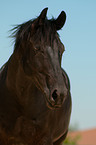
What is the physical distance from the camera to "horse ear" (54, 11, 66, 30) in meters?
3.73

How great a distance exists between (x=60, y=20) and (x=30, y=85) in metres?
0.94

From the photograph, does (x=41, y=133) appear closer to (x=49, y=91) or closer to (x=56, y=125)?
(x=56, y=125)

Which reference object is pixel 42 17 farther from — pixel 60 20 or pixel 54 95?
pixel 54 95

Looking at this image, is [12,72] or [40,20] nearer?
[40,20]

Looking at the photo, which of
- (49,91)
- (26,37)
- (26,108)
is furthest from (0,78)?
(49,91)

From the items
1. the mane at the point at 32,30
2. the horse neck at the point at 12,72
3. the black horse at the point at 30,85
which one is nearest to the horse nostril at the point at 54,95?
the black horse at the point at 30,85

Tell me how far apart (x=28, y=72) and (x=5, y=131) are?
95 cm

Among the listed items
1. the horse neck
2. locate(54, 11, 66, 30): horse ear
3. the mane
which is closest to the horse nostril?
the mane

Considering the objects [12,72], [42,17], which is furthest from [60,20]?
[12,72]

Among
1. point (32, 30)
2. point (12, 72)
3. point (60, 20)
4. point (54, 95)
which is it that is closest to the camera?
point (54, 95)

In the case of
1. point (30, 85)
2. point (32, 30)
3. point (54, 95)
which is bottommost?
point (54, 95)

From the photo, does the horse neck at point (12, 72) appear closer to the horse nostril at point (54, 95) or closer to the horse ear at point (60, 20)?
the horse ear at point (60, 20)

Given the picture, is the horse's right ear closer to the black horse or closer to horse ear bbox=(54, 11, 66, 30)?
the black horse

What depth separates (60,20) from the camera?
3777mm
